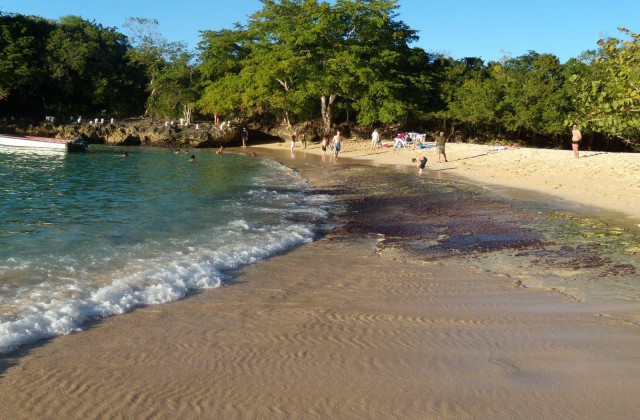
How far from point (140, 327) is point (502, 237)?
6889 mm

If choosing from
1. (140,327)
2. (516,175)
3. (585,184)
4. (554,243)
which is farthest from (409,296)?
(516,175)

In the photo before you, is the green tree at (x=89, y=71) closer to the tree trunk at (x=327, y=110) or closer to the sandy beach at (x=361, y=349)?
the tree trunk at (x=327, y=110)

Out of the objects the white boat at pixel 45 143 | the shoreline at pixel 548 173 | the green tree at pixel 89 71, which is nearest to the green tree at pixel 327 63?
the shoreline at pixel 548 173

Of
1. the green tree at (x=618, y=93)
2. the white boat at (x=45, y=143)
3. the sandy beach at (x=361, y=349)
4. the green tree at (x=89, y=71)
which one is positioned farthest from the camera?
the green tree at (x=89, y=71)

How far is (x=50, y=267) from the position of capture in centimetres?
750

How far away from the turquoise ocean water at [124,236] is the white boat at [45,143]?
1333 centimetres

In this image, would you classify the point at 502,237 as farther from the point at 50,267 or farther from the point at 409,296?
the point at 50,267

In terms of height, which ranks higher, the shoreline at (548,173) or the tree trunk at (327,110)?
the tree trunk at (327,110)

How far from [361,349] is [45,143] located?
121 feet

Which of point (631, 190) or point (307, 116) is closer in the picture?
point (631, 190)

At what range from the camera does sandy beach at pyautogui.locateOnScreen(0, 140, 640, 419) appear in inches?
137

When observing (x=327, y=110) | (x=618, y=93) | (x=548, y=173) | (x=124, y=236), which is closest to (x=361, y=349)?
(x=124, y=236)

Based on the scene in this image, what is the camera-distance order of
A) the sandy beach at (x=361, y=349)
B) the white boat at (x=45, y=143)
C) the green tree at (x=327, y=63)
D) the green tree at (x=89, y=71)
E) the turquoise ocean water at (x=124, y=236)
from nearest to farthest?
1. the sandy beach at (x=361, y=349)
2. the turquoise ocean water at (x=124, y=236)
3. the white boat at (x=45, y=143)
4. the green tree at (x=327, y=63)
5. the green tree at (x=89, y=71)

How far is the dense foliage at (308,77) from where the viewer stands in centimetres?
3738
